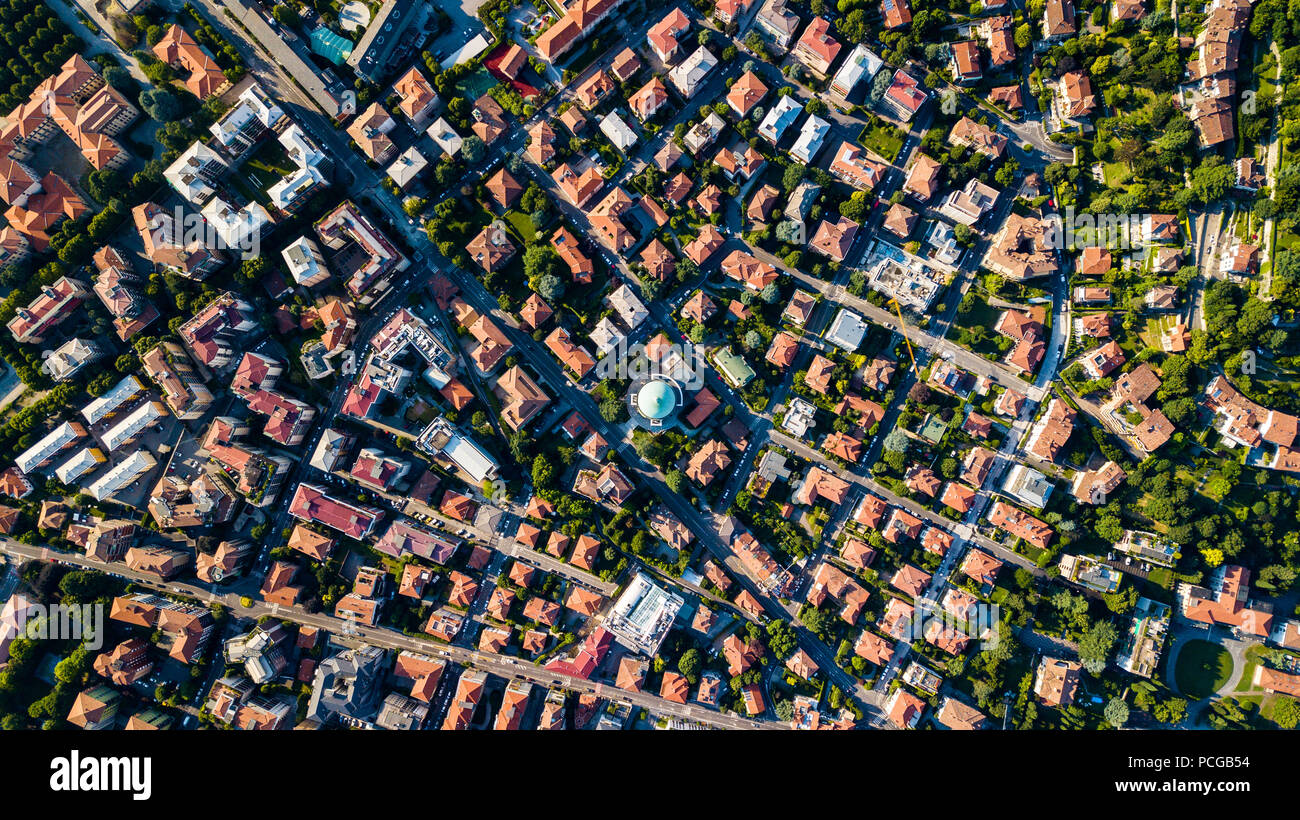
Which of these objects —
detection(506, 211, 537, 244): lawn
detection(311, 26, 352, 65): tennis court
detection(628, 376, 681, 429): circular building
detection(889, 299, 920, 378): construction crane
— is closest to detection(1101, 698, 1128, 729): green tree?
detection(889, 299, 920, 378): construction crane

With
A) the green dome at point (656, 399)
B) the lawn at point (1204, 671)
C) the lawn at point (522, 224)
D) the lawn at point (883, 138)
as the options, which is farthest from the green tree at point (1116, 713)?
the lawn at point (522, 224)

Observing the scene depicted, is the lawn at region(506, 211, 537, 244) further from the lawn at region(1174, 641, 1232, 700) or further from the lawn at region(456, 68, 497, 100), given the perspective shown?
the lawn at region(1174, 641, 1232, 700)

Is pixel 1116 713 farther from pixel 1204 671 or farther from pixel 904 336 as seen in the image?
pixel 904 336

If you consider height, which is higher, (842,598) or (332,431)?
(842,598)

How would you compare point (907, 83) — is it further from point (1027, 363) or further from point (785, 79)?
point (1027, 363)

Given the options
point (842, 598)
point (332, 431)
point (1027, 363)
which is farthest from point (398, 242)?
point (1027, 363)

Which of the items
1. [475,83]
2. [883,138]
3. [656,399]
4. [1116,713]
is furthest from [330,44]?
[1116,713]
